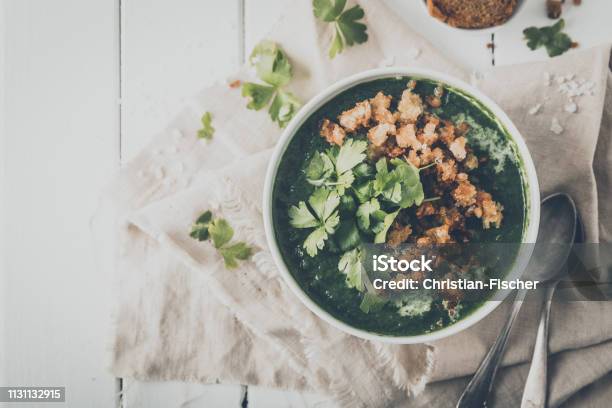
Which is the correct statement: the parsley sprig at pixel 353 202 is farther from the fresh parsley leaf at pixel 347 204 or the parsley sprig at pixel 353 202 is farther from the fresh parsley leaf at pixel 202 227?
the fresh parsley leaf at pixel 202 227

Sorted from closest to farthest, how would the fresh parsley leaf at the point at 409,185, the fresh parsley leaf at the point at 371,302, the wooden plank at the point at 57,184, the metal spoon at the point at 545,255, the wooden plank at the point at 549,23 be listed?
the fresh parsley leaf at the point at 409,185, the fresh parsley leaf at the point at 371,302, the metal spoon at the point at 545,255, the wooden plank at the point at 549,23, the wooden plank at the point at 57,184

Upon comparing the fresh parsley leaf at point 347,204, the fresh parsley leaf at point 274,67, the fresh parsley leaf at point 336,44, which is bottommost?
the fresh parsley leaf at point 347,204

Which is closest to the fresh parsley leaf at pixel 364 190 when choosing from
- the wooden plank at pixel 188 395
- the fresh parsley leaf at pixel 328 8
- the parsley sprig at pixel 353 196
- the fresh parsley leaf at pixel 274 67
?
the parsley sprig at pixel 353 196

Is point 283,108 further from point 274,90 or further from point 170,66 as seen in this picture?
point 170,66

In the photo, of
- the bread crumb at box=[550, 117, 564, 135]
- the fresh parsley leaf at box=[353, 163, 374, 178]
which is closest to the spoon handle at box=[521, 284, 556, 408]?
the bread crumb at box=[550, 117, 564, 135]

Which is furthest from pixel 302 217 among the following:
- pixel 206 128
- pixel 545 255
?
pixel 545 255

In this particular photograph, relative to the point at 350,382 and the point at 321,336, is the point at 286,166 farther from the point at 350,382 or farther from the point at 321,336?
the point at 350,382

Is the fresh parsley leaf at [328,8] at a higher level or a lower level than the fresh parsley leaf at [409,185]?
higher
